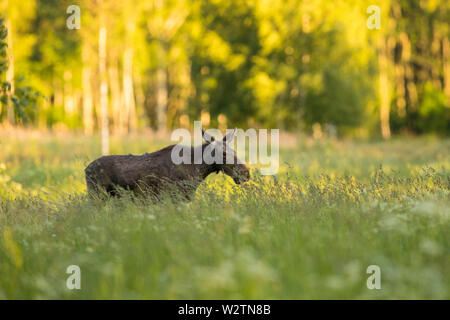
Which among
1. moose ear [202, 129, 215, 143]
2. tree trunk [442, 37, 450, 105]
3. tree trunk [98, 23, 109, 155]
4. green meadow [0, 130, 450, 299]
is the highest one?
tree trunk [442, 37, 450, 105]

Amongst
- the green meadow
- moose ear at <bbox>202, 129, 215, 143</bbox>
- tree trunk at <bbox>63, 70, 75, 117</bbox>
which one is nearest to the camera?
the green meadow

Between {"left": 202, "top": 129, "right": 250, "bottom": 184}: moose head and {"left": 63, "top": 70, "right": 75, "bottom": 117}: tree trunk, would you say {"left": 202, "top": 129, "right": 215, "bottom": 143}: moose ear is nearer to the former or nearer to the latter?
{"left": 202, "top": 129, "right": 250, "bottom": 184}: moose head

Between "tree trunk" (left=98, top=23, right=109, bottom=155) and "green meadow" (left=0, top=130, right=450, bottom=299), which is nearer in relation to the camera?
"green meadow" (left=0, top=130, right=450, bottom=299)

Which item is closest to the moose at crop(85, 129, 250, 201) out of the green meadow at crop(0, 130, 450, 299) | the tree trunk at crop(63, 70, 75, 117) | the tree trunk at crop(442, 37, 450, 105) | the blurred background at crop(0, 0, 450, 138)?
the green meadow at crop(0, 130, 450, 299)

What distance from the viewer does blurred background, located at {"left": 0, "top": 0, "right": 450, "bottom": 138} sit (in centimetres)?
2598

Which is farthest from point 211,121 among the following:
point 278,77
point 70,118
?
point 70,118

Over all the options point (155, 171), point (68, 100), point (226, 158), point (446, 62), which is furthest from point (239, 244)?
point (68, 100)

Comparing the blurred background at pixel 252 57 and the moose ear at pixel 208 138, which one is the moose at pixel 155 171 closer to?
the moose ear at pixel 208 138

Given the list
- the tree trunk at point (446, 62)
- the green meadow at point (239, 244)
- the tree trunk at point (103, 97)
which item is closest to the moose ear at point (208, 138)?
the green meadow at point (239, 244)

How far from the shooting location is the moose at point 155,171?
7.16 metres

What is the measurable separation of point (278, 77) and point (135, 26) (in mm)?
12122

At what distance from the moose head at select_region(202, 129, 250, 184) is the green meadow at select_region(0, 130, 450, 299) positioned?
0.62 ft

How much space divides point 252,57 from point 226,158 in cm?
2248

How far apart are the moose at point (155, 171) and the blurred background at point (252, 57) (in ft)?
37.0
